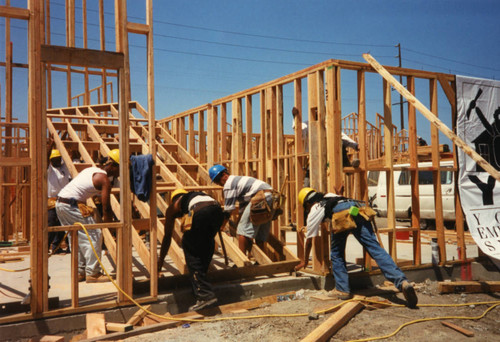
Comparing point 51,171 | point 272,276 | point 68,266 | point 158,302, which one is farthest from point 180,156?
point 158,302

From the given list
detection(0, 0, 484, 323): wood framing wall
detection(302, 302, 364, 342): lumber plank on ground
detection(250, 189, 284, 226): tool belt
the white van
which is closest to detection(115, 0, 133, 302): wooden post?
detection(0, 0, 484, 323): wood framing wall

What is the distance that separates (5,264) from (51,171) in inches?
70.1

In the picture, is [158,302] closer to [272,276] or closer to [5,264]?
[272,276]

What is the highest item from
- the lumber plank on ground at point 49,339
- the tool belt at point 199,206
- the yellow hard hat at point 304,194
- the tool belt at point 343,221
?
the yellow hard hat at point 304,194

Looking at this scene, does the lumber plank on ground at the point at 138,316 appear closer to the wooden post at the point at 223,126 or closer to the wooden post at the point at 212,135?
the wooden post at the point at 223,126

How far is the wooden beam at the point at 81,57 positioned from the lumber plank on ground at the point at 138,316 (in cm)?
284

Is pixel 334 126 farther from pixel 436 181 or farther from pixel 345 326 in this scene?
pixel 345 326

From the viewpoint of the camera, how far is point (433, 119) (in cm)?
637

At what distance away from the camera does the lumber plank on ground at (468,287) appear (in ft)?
22.1

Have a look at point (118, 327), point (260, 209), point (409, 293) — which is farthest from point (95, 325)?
point (409, 293)

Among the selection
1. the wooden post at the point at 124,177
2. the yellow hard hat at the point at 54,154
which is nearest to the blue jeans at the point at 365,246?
the wooden post at the point at 124,177

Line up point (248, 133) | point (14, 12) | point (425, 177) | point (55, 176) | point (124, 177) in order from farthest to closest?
point (425, 177) < point (248, 133) < point (55, 176) < point (124, 177) < point (14, 12)

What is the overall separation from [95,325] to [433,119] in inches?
199

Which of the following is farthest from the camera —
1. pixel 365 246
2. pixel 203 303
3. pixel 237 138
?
pixel 237 138
